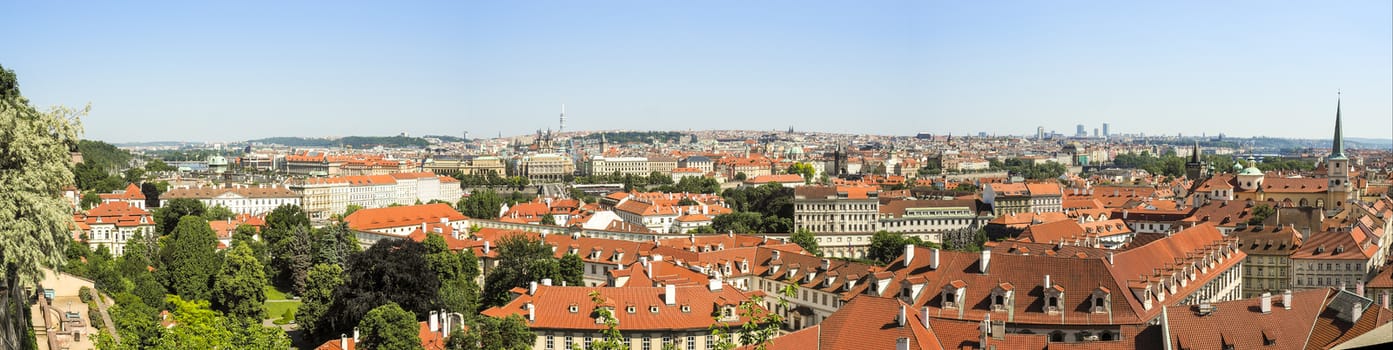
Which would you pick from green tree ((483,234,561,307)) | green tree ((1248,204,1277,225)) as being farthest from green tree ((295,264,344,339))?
green tree ((1248,204,1277,225))

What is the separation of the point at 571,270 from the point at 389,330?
1271 centimetres

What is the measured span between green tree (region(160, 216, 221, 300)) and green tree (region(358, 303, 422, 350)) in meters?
16.5

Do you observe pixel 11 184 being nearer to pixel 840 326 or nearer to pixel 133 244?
pixel 840 326

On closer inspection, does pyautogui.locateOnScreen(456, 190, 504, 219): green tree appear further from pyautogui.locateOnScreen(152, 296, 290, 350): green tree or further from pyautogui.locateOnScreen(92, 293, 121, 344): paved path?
pyautogui.locateOnScreen(152, 296, 290, 350): green tree

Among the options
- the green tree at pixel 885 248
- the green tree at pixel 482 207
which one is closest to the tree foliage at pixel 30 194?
the green tree at pixel 885 248

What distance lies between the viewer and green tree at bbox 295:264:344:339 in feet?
130

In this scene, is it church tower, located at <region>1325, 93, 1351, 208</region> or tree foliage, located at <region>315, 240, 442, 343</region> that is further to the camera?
church tower, located at <region>1325, 93, 1351, 208</region>

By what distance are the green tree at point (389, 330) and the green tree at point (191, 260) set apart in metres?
16.5

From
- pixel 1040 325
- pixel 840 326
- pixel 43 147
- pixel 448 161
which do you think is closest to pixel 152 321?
pixel 43 147

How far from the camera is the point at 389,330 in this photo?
30797 millimetres

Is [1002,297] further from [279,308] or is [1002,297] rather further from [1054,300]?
[279,308]

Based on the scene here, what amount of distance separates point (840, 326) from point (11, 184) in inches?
615

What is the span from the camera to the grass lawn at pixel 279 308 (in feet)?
152

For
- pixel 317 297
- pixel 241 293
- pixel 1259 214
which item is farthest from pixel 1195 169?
pixel 241 293
